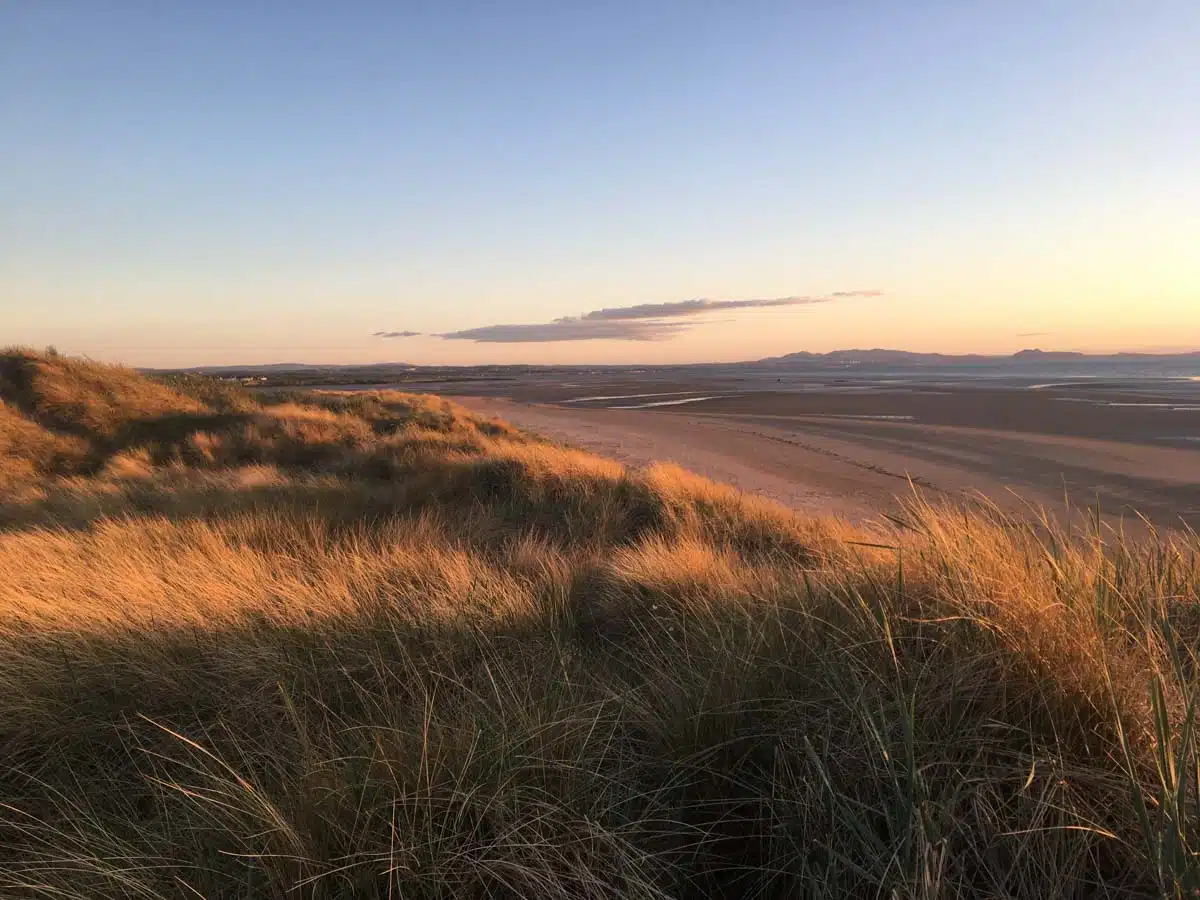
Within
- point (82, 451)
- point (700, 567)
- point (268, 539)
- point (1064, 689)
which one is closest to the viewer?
point (1064, 689)

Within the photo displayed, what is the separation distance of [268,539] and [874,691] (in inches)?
238

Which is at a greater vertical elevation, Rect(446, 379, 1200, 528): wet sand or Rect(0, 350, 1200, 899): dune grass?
Rect(0, 350, 1200, 899): dune grass

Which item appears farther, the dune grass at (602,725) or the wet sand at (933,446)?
the wet sand at (933,446)

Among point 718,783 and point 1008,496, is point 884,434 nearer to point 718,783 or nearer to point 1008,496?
point 1008,496

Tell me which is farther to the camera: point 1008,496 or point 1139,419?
point 1139,419

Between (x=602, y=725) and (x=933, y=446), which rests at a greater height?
(x=602, y=725)

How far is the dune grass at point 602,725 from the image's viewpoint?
1.90 metres

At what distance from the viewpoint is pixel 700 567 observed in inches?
204

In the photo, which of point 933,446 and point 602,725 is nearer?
point 602,725

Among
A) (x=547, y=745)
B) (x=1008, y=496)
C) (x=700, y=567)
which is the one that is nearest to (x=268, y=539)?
(x=700, y=567)

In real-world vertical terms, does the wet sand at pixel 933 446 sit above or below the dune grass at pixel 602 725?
below

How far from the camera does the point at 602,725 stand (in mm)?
2703

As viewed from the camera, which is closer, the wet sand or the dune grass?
the dune grass

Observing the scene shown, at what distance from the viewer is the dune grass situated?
1.90 m
